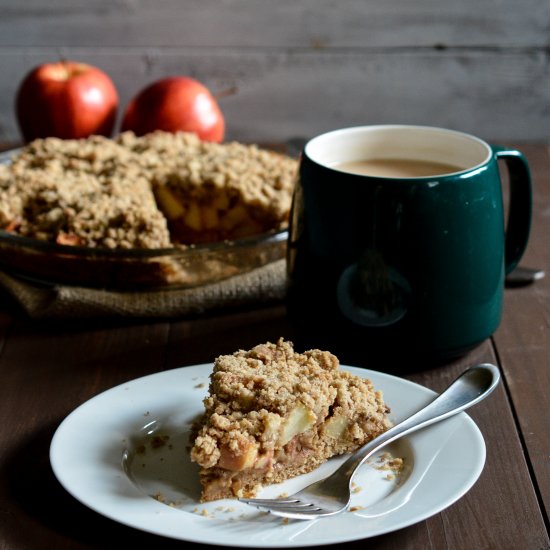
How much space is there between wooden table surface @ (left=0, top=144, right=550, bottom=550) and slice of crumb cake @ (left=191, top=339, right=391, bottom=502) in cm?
8

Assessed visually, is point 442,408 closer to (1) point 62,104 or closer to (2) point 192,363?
(2) point 192,363

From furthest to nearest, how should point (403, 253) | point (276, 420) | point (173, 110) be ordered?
point (173, 110) < point (403, 253) < point (276, 420)

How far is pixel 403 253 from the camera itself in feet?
2.89

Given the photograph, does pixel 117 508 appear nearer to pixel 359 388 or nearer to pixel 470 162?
pixel 359 388

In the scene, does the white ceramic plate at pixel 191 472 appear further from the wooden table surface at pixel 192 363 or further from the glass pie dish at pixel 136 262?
the glass pie dish at pixel 136 262

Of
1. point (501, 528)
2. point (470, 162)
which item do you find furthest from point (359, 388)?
point (470, 162)

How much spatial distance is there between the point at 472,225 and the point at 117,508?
0.45 meters

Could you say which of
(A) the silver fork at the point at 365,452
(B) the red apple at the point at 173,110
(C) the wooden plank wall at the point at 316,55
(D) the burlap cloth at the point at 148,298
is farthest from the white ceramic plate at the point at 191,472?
(C) the wooden plank wall at the point at 316,55

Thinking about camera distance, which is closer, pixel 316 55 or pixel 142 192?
pixel 142 192

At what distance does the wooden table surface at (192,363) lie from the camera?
698mm

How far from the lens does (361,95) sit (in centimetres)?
229

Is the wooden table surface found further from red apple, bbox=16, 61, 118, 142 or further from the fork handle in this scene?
red apple, bbox=16, 61, 118, 142

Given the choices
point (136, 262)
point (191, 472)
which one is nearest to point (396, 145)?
point (136, 262)

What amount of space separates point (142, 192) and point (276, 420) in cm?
55
